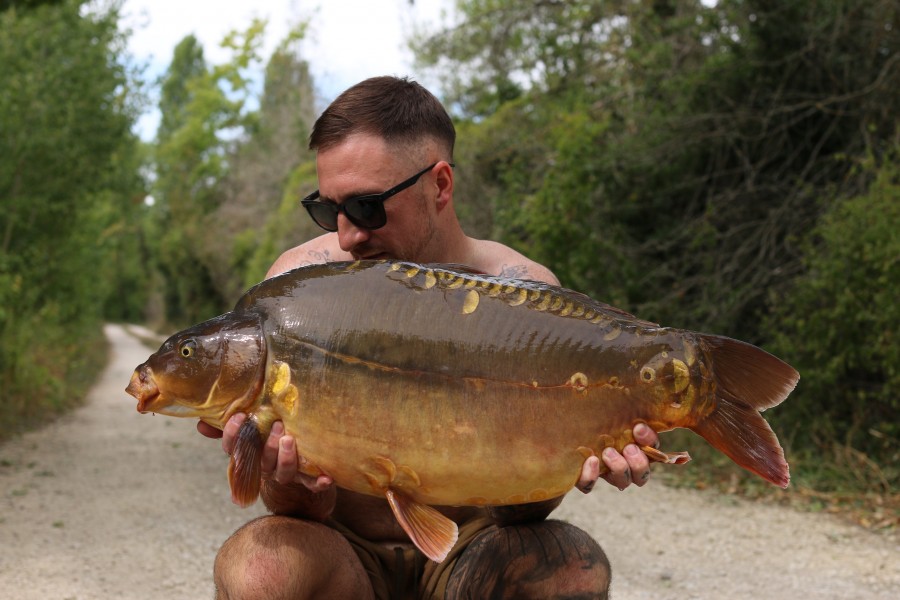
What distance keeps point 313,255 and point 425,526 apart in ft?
4.19

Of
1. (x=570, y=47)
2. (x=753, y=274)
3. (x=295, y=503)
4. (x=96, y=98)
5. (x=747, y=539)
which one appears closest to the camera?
(x=295, y=503)

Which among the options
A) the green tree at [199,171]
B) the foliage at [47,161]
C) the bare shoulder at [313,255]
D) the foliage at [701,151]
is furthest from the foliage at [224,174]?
the bare shoulder at [313,255]

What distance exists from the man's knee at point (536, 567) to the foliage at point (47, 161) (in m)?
8.30

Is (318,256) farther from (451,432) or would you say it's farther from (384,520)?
(451,432)

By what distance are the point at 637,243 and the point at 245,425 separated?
25.9 feet

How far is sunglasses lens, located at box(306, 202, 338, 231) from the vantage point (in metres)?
2.58

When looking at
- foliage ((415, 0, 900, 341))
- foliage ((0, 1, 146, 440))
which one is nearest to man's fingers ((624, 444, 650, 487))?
foliage ((415, 0, 900, 341))

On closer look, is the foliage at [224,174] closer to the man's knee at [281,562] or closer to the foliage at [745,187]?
the foliage at [745,187]

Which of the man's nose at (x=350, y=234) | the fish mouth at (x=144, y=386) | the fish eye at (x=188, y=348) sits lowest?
the fish mouth at (x=144, y=386)

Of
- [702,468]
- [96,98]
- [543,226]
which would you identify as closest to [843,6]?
[543,226]

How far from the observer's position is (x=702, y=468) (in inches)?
315

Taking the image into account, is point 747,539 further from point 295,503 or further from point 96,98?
point 96,98

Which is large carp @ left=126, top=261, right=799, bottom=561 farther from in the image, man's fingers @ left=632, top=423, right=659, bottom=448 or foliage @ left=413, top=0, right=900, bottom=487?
foliage @ left=413, top=0, right=900, bottom=487

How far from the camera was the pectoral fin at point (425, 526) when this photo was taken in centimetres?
207
